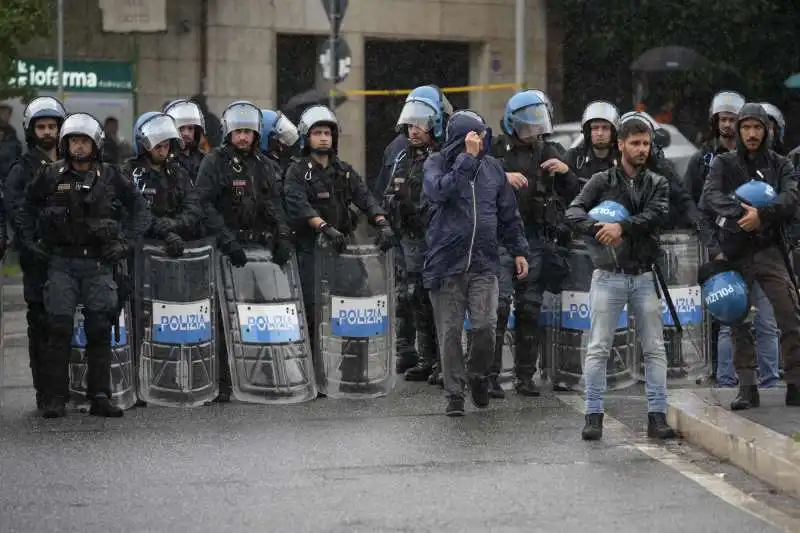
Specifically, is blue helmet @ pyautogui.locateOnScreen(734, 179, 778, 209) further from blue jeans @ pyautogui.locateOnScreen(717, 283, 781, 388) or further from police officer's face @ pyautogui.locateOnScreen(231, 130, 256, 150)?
police officer's face @ pyautogui.locateOnScreen(231, 130, 256, 150)

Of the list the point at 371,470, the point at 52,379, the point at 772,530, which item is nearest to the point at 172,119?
the point at 52,379

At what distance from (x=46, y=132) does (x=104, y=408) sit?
1.82 metres

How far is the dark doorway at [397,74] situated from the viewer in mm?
30703

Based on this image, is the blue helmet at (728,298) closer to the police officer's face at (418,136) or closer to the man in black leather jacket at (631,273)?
the man in black leather jacket at (631,273)

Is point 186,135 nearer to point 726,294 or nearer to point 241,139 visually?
point 241,139

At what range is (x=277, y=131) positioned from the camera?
14469 mm

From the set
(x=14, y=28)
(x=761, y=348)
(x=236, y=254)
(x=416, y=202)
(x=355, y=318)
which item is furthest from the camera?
(x=14, y=28)

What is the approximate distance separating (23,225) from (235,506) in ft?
12.4

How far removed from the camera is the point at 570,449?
10.5 m

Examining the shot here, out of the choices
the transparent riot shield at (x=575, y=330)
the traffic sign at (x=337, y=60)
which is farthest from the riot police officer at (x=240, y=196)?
the traffic sign at (x=337, y=60)

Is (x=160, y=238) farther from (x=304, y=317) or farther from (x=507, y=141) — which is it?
(x=507, y=141)

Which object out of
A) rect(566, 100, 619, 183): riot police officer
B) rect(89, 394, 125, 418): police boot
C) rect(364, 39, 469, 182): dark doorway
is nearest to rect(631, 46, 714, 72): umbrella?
rect(364, 39, 469, 182): dark doorway

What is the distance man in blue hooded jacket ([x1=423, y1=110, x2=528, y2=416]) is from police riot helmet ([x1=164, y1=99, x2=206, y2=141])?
213 cm

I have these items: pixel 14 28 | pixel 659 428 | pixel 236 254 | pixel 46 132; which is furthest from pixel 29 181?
pixel 14 28
